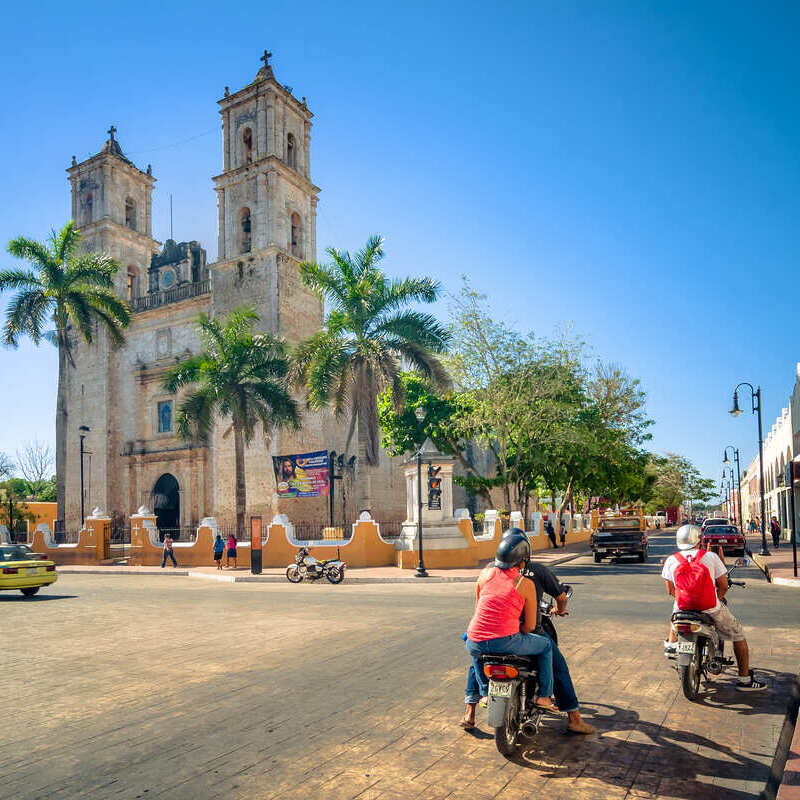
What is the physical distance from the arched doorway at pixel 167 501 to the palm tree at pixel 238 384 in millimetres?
10981

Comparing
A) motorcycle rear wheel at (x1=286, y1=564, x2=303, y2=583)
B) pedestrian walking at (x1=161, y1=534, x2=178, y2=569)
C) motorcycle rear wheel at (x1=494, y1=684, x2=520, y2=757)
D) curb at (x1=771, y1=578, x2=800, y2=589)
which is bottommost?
pedestrian walking at (x1=161, y1=534, x2=178, y2=569)

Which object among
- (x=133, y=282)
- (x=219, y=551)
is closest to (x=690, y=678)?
(x=219, y=551)

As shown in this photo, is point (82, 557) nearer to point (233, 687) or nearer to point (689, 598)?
point (233, 687)

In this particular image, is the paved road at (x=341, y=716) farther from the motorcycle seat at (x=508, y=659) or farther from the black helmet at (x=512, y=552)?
the black helmet at (x=512, y=552)

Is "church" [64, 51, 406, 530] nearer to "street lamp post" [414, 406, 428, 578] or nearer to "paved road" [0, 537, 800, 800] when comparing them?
"street lamp post" [414, 406, 428, 578]

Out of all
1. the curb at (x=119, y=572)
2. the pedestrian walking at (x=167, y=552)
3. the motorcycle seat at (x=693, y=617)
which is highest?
the motorcycle seat at (x=693, y=617)

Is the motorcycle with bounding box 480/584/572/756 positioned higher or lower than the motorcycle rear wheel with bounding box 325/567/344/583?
higher

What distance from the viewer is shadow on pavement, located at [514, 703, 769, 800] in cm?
437

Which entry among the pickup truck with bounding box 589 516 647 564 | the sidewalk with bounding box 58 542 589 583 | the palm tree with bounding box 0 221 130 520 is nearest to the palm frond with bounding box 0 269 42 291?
the palm tree with bounding box 0 221 130 520

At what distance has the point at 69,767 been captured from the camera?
16.1 ft

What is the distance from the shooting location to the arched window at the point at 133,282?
1801 inches

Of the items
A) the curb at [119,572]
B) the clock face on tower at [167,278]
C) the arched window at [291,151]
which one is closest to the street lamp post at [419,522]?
the curb at [119,572]

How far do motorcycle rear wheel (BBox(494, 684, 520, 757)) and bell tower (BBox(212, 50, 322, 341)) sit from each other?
3253 cm

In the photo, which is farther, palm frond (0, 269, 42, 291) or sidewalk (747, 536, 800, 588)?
palm frond (0, 269, 42, 291)
